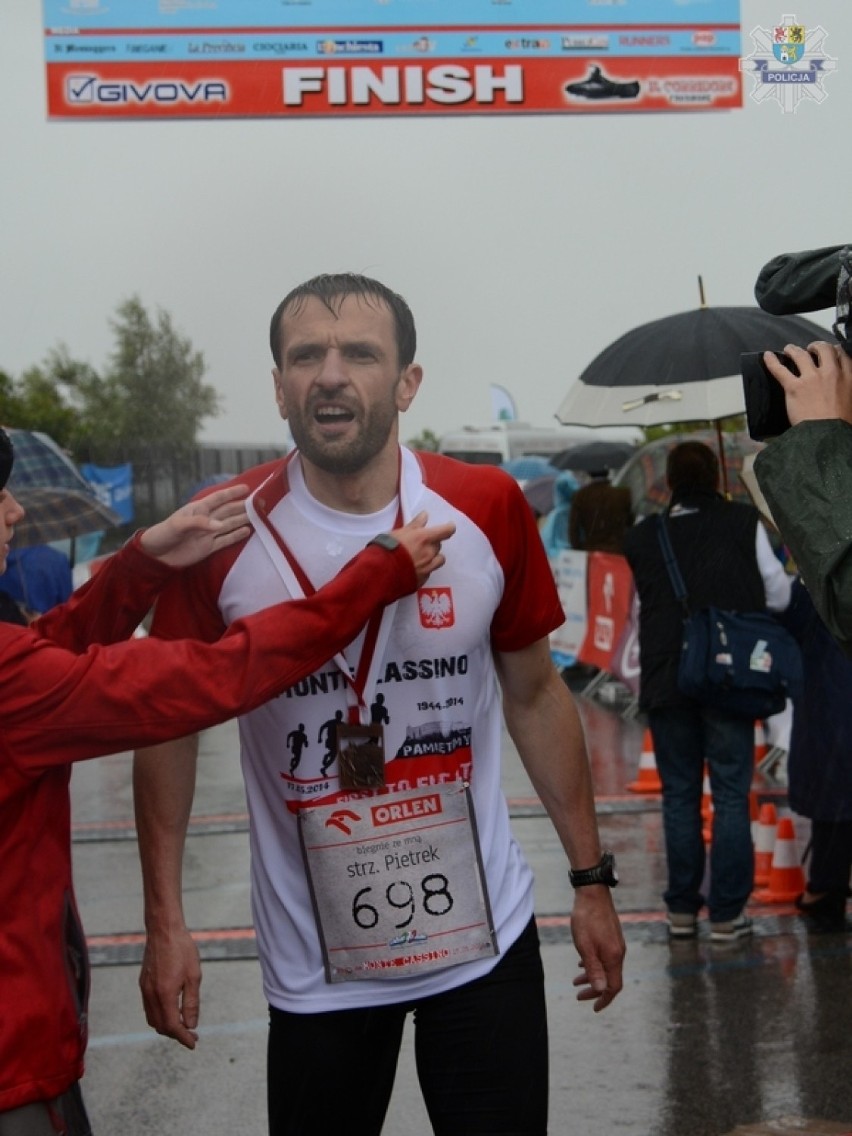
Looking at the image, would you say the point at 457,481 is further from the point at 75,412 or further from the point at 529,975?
the point at 75,412

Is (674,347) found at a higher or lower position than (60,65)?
lower

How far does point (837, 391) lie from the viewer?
2.50 meters

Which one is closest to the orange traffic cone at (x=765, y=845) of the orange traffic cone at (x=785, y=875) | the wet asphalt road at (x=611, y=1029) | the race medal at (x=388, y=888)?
the orange traffic cone at (x=785, y=875)

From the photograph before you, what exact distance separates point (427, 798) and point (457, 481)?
1.97ft

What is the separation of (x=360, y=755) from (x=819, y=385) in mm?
1047

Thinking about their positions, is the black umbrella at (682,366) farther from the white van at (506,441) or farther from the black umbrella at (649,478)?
the white van at (506,441)

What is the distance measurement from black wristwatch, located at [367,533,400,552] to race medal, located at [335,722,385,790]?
337 mm

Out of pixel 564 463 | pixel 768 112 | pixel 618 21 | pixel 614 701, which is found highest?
pixel 618 21

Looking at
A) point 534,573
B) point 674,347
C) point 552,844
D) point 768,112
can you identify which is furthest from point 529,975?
point 552,844

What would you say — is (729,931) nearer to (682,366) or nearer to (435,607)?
(682,366)

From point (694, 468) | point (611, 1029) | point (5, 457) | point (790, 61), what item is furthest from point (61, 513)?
point (5, 457)

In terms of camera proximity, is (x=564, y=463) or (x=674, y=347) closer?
(x=674, y=347)

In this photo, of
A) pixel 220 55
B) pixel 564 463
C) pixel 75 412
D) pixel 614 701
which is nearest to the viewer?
pixel 220 55

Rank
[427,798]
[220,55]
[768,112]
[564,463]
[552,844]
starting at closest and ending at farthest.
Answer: [427,798] < [768,112] < [220,55] < [552,844] < [564,463]
